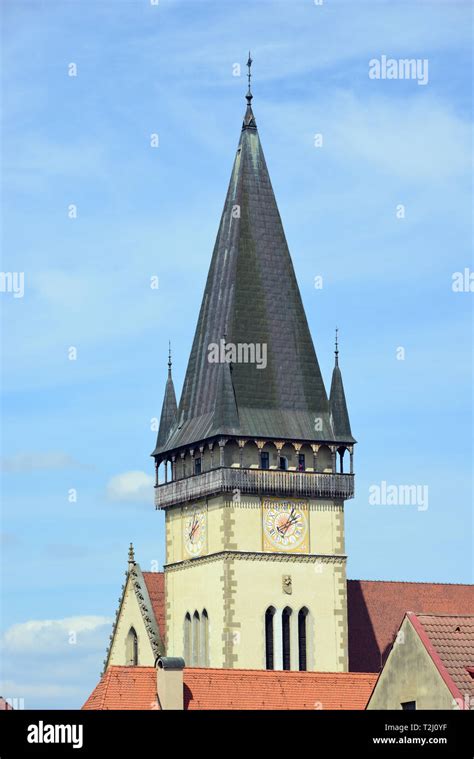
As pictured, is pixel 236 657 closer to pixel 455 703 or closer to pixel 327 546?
pixel 327 546

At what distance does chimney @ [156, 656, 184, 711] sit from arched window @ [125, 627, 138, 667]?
19.2m

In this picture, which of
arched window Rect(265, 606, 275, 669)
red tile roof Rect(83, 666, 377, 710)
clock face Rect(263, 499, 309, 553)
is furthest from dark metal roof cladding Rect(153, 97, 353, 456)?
red tile roof Rect(83, 666, 377, 710)

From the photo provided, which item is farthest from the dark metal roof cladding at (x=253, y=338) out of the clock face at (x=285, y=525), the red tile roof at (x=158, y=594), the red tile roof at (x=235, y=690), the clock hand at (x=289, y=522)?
the red tile roof at (x=235, y=690)

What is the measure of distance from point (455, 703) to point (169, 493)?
40.9 m

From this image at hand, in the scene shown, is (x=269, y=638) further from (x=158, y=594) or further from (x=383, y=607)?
(x=158, y=594)

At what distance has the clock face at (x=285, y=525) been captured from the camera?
8006 cm

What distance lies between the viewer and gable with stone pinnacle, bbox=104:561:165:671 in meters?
84.0

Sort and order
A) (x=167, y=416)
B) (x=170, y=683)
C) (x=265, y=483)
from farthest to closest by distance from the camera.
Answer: (x=167, y=416), (x=265, y=483), (x=170, y=683)

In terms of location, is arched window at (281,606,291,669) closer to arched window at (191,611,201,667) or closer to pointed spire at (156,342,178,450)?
arched window at (191,611,201,667)

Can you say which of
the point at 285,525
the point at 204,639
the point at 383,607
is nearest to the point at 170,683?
the point at 204,639

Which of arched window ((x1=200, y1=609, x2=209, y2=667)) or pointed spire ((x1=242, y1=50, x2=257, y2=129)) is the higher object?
pointed spire ((x1=242, y1=50, x2=257, y2=129))

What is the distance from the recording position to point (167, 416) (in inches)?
3364

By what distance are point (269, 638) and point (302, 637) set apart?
153 centimetres

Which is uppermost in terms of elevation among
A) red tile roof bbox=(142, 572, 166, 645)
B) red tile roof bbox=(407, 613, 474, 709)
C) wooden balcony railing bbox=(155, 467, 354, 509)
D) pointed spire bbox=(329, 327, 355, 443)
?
pointed spire bbox=(329, 327, 355, 443)
